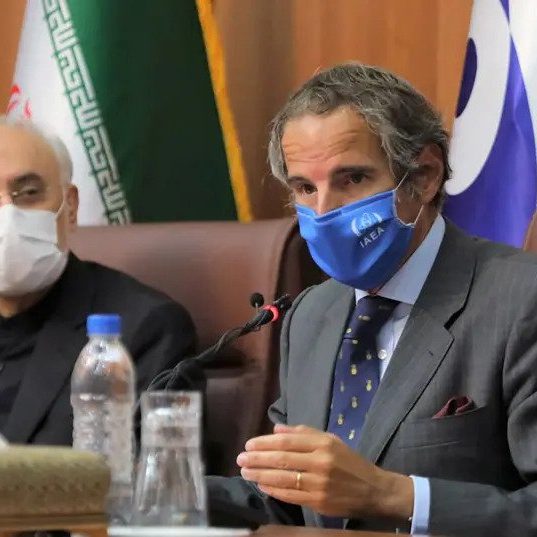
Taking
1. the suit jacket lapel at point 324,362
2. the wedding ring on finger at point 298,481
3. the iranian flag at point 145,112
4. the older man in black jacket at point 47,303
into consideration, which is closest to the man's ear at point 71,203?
the older man in black jacket at point 47,303

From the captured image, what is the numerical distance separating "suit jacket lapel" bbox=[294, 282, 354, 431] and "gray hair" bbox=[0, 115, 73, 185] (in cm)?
105

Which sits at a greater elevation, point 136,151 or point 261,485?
point 136,151

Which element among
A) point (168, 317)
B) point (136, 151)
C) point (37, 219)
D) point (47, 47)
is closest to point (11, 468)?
point (168, 317)

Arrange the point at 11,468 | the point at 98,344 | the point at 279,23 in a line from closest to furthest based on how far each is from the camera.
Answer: the point at 11,468
the point at 98,344
the point at 279,23

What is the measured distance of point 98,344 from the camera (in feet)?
6.19

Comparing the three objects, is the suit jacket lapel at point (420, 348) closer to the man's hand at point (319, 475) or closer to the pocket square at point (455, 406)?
the pocket square at point (455, 406)

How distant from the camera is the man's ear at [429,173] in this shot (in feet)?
7.14

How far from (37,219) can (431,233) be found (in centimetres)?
118

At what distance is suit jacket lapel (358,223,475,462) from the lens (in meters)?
1.97

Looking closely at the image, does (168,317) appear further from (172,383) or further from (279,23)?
(279,23)

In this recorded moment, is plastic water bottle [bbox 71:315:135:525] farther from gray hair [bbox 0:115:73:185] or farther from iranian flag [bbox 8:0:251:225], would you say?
iranian flag [bbox 8:0:251:225]

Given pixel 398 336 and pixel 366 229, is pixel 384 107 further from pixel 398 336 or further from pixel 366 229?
pixel 398 336

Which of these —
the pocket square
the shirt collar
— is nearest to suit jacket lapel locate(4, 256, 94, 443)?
the shirt collar

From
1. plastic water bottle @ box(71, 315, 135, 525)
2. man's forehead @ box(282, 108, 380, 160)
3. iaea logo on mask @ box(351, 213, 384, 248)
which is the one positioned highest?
man's forehead @ box(282, 108, 380, 160)
